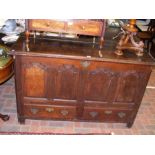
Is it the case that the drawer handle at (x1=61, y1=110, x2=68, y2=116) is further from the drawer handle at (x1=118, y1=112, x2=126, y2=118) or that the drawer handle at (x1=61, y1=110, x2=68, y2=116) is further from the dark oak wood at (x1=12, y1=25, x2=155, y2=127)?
the drawer handle at (x1=118, y1=112, x2=126, y2=118)

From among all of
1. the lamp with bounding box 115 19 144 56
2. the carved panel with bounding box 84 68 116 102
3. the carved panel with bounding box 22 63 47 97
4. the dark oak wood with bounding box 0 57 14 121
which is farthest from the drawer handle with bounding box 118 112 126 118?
the dark oak wood with bounding box 0 57 14 121

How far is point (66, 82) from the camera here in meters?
2.20

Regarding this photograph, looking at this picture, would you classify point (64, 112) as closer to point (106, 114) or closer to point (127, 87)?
point (106, 114)

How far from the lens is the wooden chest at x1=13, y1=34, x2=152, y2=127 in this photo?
205 cm

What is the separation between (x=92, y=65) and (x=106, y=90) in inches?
Result: 14.6

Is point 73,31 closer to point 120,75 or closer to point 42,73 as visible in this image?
point 42,73

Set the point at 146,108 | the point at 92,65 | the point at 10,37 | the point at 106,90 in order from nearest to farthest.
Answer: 1. the point at 92,65
2. the point at 106,90
3. the point at 10,37
4. the point at 146,108

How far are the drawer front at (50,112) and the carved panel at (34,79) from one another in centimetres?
18

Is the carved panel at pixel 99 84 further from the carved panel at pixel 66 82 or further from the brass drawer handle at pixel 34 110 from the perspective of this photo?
the brass drawer handle at pixel 34 110

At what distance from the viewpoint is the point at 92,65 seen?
6.87 ft

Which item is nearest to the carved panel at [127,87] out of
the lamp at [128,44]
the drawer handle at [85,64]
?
the lamp at [128,44]

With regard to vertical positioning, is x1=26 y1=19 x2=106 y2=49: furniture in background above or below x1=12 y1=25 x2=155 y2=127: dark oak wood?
above
